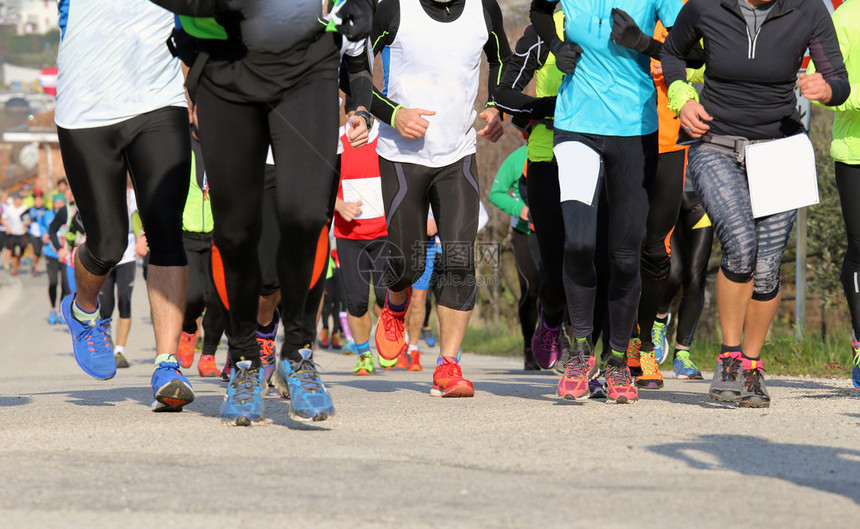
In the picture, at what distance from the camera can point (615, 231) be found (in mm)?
6219

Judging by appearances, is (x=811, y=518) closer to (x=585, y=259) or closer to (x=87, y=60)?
(x=585, y=259)

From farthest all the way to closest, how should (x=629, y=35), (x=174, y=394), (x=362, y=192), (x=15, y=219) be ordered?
(x=15, y=219), (x=362, y=192), (x=629, y=35), (x=174, y=394)

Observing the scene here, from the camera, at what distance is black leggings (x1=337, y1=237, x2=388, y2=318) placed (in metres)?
10.4

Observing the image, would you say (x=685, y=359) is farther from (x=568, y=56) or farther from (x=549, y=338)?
(x=568, y=56)

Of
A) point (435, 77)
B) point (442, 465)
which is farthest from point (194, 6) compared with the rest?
point (435, 77)

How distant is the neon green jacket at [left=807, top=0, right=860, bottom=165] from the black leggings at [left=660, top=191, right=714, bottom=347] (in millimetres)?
2279

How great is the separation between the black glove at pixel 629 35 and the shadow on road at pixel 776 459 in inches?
92.4

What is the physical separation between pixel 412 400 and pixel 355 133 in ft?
5.69

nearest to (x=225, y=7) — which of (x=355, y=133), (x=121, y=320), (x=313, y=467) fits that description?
(x=355, y=133)

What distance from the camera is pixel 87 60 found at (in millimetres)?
5832

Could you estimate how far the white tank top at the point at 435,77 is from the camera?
22.8ft

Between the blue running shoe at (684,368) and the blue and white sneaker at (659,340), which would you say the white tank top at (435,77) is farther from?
the blue running shoe at (684,368)

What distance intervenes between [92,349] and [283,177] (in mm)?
1788

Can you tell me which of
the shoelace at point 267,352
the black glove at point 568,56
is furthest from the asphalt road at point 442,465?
the black glove at point 568,56
